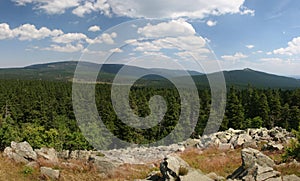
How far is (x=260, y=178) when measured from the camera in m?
12.2

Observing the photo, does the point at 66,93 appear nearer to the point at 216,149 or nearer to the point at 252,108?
the point at 252,108

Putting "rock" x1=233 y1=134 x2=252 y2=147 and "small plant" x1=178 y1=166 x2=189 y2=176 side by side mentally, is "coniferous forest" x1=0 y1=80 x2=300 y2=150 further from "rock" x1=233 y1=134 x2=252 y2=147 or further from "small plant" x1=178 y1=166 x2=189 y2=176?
"small plant" x1=178 y1=166 x2=189 y2=176

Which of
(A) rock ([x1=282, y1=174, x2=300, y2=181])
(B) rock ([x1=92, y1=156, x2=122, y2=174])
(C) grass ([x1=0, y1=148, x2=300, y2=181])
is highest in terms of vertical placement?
(A) rock ([x1=282, y1=174, x2=300, y2=181])

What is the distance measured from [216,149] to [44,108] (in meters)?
65.9

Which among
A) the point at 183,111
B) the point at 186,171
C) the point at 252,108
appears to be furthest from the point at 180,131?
the point at 186,171

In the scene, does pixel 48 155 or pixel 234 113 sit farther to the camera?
pixel 234 113

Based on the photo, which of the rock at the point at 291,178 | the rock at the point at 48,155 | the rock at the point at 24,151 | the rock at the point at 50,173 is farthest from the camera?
the rock at the point at 48,155

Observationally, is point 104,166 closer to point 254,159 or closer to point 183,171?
point 183,171

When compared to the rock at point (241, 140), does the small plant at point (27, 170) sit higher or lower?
higher

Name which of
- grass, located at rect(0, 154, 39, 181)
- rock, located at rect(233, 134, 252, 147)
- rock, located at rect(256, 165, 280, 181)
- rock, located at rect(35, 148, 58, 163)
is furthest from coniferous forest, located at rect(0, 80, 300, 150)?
rock, located at rect(256, 165, 280, 181)

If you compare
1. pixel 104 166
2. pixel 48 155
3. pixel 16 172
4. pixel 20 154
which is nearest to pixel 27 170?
pixel 16 172

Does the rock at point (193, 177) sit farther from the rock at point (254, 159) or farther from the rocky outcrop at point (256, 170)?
the rock at point (254, 159)

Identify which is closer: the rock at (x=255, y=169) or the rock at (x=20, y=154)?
the rock at (x=255, y=169)

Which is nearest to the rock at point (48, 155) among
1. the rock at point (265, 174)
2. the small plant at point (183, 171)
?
the small plant at point (183, 171)
